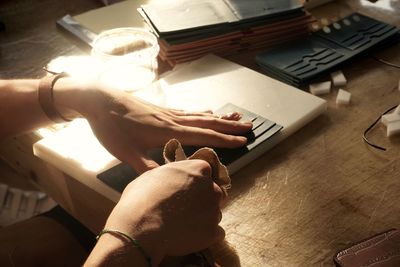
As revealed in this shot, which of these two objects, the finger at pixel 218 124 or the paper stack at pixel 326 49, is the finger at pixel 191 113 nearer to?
the finger at pixel 218 124

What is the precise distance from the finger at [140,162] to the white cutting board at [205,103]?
0.18 ft

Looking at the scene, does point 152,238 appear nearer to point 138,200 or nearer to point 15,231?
point 138,200

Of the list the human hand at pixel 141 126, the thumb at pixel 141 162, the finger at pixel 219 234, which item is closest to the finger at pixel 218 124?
the human hand at pixel 141 126

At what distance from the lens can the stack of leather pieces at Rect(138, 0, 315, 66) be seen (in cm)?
120

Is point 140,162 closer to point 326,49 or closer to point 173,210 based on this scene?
point 173,210

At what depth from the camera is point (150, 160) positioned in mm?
851

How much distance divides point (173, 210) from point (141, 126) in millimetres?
218

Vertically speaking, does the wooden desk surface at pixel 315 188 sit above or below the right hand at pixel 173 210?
below

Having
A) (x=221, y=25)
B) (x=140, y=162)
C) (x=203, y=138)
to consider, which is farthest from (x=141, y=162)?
(x=221, y=25)

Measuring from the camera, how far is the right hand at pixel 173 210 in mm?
707

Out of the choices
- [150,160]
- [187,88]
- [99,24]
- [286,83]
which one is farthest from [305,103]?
[99,24]

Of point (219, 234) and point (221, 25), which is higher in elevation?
point (221, 25)

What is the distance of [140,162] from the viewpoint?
850 mm

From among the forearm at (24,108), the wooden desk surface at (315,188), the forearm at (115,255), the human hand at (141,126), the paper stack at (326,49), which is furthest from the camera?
the paper stack at (326,49)
